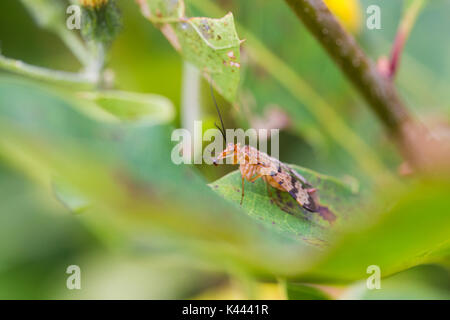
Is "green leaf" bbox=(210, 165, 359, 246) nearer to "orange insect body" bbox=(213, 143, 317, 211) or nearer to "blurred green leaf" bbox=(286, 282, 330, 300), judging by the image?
"orange insect body" bbox=(213, 143, 317, 211)

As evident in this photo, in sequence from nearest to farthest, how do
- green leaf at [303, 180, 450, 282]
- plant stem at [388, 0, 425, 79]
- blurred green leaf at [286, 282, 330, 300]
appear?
green leaf at [303, 180, 450, 282]
blurred green leaf at [286, 282, 330, 300]
plant stem at [388, 0, 425, 79]

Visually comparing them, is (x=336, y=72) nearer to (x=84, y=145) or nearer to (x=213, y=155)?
(x=213, y=155)

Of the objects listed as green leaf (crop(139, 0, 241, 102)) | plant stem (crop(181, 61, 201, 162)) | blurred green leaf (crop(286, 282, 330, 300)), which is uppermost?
plant stem (crop(181, 61, 201, 162))

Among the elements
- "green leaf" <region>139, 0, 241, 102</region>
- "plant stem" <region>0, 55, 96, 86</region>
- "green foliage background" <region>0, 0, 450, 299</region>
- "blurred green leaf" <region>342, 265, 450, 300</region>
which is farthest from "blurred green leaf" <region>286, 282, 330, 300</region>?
"plant stem" <region>0, 55, 96, 86</region>

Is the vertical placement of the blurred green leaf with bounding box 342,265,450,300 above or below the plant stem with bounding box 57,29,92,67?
below

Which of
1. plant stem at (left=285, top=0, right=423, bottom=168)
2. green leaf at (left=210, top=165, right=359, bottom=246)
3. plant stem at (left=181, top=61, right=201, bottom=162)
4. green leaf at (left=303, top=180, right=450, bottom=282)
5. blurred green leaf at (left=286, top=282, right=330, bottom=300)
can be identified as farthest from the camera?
plant stem at (left=181, top=61, right=201, bottom=162)

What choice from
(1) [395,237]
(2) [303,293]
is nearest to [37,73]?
(2) [303,293]
